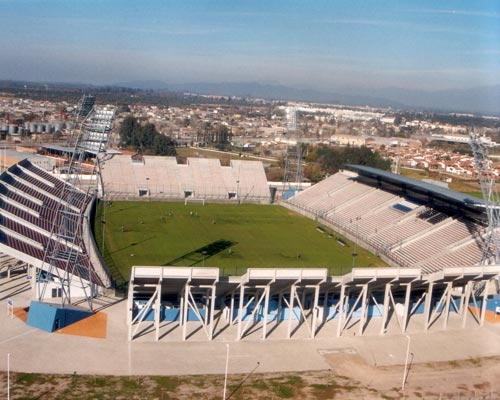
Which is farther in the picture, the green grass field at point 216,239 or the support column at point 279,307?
the green grass field at point 216,239

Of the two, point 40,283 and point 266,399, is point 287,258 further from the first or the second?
point 266,399

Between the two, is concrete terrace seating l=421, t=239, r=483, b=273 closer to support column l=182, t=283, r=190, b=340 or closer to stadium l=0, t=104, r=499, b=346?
stadium l=0, t=104, r=499, b=346

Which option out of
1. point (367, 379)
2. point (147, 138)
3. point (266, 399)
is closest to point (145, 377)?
point (266, 399)

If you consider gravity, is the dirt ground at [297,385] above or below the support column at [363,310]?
below

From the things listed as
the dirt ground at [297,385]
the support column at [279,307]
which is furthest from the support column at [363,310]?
the support column at [279,307]

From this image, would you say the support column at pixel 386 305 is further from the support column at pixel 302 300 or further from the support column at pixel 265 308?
the support column at pixel 265 308

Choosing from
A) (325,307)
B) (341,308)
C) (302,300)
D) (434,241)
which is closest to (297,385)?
(341,308)

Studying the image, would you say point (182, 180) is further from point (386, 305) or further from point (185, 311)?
point (386, 305)
